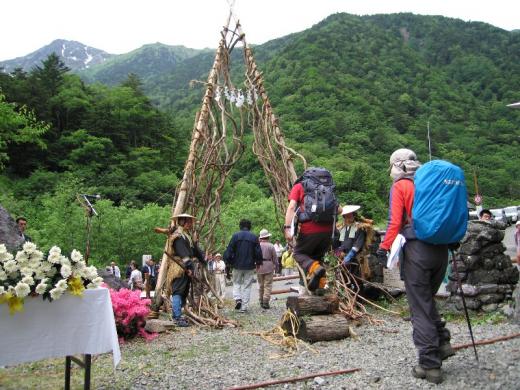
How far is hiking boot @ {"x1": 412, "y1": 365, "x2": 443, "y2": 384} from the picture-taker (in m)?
3.40

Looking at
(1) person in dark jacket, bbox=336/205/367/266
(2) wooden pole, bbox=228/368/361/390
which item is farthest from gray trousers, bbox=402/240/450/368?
(1) person in dark jacket, bbox=336/205/367/266

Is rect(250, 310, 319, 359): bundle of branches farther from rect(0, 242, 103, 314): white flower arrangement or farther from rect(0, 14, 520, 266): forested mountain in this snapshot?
rect(0, 14, 520, 266): forested mountain

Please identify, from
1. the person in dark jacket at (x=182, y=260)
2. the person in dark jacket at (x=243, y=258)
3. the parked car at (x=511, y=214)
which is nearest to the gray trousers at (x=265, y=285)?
the person in dark jacket at (x=243, y=258)

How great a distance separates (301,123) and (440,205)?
47295mm

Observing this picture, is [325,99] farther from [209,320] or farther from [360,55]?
[209,320]

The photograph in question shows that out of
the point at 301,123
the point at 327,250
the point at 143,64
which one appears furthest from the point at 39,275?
the point at 143,64

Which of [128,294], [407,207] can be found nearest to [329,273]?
[128,294]

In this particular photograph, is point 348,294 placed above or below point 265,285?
above

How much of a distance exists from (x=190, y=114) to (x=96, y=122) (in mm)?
17120

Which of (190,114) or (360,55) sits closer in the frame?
(190,114)

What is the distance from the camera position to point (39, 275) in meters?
3.30

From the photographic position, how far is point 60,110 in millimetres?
35719

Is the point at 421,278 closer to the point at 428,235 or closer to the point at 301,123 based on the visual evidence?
the point at 428,235

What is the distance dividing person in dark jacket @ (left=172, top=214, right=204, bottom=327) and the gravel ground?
70cm
